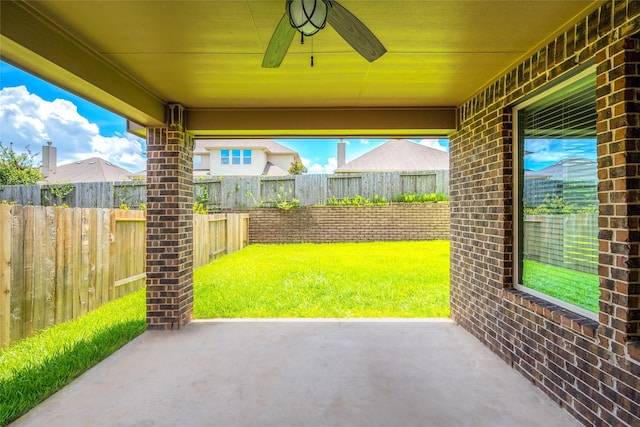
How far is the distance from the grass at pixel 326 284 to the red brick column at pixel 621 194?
2832mm

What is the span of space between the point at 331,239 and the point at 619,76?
9.74m

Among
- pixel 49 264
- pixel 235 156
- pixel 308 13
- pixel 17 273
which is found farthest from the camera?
pixel 235 156

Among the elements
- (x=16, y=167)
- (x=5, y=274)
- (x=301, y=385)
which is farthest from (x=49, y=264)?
(x=16, y=167)

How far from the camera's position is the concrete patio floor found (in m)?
2.38

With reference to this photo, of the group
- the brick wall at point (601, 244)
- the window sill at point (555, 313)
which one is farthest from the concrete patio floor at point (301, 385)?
the window sill at point (555, 313)

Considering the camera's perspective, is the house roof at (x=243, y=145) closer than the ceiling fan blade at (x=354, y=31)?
No

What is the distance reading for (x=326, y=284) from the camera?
20.8ft

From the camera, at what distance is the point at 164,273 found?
→ 4219 millimetres

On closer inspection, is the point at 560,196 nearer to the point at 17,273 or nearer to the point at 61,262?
the point at 17,273

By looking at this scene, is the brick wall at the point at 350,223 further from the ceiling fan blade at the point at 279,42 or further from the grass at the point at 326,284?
the ceiling fan blade at the point at 279,42

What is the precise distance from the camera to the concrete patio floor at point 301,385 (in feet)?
7.82

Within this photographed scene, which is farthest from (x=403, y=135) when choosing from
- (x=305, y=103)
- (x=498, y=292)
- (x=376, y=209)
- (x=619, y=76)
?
(x=376, y=209)

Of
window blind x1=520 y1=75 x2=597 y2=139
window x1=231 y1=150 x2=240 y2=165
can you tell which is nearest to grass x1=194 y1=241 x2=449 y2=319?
window blind x1=520 y1=75 x2=597 y2=139

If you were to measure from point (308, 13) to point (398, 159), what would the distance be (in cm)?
1786
